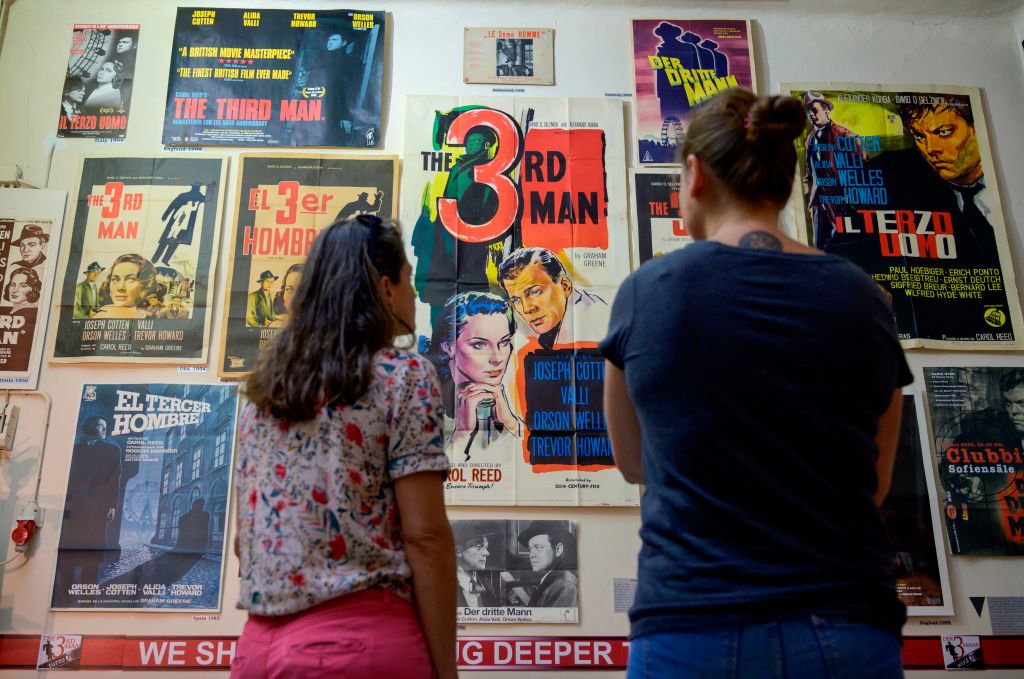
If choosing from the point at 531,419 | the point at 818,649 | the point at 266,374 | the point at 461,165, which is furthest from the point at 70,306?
the point at 818,649

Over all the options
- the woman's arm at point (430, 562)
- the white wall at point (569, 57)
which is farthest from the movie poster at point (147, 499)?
the woman's arm at point (430, 562)

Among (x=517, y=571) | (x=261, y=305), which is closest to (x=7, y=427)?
(x=261, y=305)

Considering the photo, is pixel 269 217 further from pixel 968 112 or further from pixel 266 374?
pixel 968 112

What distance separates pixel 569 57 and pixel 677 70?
0.39 meters

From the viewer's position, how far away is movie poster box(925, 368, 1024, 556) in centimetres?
243

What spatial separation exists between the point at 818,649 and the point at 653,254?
192 centimetres

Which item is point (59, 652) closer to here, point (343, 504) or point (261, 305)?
point (261, 305)

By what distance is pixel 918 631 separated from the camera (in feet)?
7.70

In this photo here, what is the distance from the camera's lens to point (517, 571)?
2318 mm

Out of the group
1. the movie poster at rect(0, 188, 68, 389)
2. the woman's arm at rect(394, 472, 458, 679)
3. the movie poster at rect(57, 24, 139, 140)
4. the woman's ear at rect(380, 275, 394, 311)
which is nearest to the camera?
the woman's arm at rect(394, 472, 458, 679)

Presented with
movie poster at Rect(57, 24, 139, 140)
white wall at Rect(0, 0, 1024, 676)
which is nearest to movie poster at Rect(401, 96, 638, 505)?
white wall at Rect(0, 0, 1024, 676)

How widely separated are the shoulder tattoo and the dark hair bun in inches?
5.1

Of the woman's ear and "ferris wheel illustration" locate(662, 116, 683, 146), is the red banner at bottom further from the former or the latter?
"ferris wheel illustration" locate(662, 116, 683, 146)

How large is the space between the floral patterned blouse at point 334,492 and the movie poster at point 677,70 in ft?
6.10
